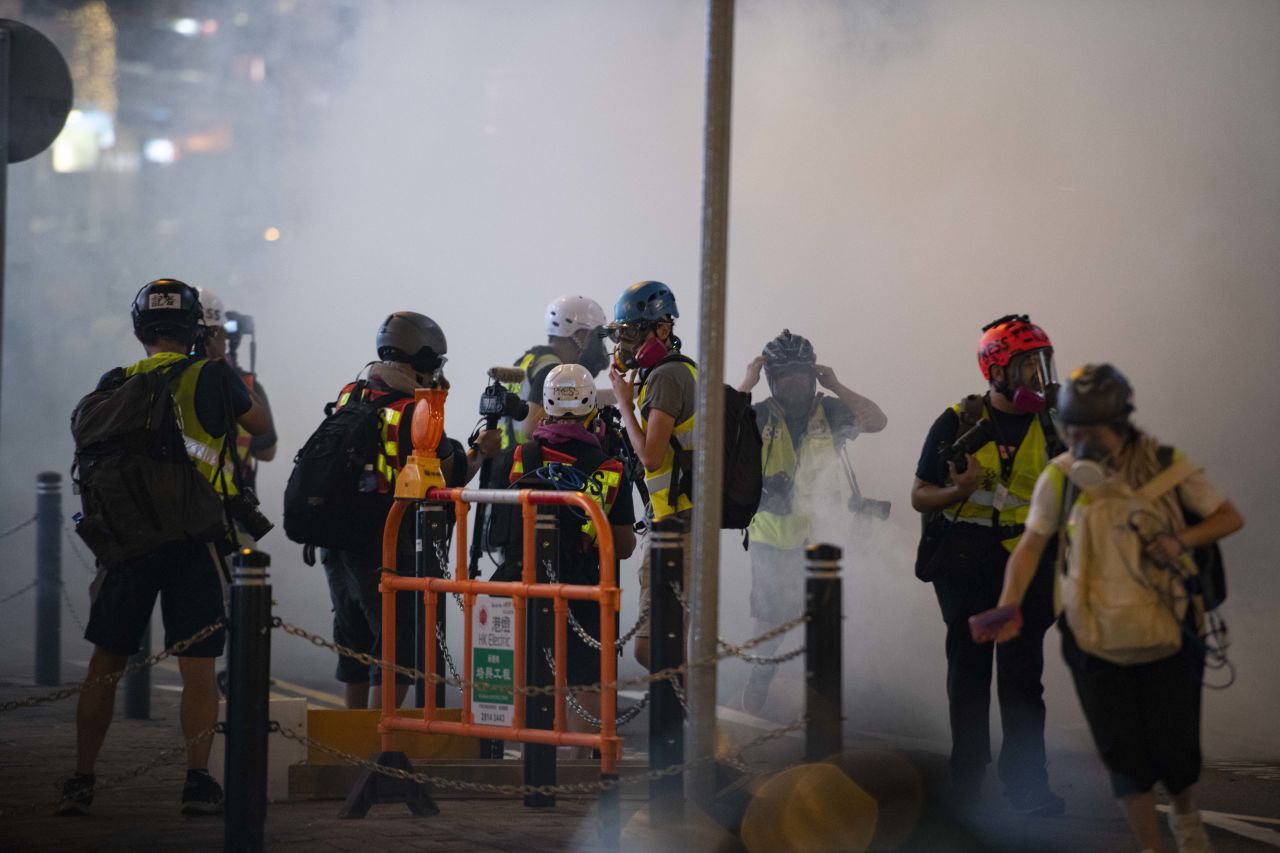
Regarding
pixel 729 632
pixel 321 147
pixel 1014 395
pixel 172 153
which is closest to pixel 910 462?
pixel 729 632

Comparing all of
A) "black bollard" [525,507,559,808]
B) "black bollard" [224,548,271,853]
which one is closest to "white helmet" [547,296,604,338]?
"black bollard" [525,507,559,808]

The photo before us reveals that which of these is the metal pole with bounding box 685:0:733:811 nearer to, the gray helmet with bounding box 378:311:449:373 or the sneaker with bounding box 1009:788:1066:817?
the sneaker with bounding box 1009:788:1066:817

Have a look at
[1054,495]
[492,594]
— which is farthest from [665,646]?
[1054,495]

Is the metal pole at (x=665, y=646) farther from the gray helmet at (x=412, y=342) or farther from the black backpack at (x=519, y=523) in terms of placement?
the gray helmet at (x=412, y=342)

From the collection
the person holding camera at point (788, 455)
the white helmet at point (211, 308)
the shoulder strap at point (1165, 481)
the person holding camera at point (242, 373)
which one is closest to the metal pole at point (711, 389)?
the shoulder strap at point (1165, 481)

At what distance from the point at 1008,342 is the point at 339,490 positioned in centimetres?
242

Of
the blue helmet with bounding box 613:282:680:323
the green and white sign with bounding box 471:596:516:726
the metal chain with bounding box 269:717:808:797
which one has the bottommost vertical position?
the metal chain with bounding box 269:717:808:797

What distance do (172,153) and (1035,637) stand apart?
11.2 m

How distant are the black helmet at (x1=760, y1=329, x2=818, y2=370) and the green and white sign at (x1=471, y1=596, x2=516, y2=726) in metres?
2.70

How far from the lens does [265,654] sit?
4.95m

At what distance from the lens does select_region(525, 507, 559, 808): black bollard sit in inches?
218

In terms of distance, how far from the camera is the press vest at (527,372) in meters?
7.63

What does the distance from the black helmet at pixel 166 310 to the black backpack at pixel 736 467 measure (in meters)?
1.68

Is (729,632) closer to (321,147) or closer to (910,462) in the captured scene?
(910,462)
